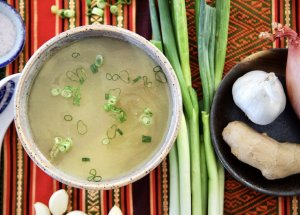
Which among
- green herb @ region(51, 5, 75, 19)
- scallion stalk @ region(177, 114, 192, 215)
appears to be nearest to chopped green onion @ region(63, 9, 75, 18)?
green herb @ region(51, 5, 75, 19)

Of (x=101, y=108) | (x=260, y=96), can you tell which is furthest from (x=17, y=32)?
(x=260, y=96)

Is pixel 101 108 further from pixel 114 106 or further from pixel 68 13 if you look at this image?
pixel 68 13

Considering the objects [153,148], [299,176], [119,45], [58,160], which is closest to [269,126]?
[299,176]

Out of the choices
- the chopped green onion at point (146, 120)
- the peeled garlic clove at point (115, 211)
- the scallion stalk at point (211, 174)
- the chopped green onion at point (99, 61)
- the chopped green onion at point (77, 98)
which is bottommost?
the peeled garlic clove at point (115, 211)

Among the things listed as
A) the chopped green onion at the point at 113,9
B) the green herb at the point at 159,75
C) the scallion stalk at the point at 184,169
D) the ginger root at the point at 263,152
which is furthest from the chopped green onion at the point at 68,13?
the ginger root at the point at 263,152

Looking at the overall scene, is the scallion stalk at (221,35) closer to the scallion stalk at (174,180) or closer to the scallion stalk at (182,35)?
the scallion stalk at (182,35)

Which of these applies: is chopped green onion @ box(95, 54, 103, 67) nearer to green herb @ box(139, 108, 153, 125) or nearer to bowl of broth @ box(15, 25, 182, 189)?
bowl of broth @ box(15, 25, 182, 189)
